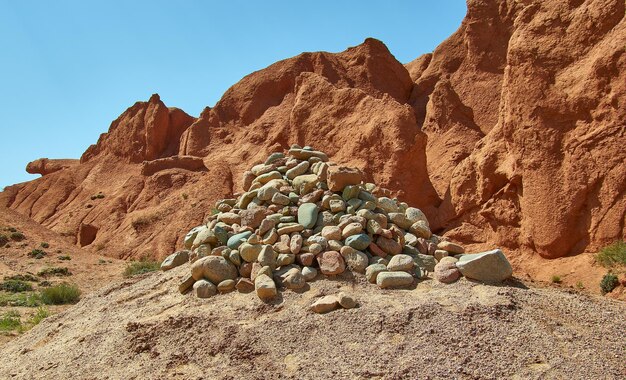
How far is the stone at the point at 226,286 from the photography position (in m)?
5.67

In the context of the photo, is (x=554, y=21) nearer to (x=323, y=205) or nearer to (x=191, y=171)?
(x=323, y=205)

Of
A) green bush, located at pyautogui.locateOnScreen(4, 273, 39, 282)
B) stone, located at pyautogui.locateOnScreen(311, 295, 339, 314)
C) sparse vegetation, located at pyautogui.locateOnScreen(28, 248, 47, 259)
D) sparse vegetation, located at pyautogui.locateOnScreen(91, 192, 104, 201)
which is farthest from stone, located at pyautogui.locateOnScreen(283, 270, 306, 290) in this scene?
sparse vegetation, located at pyautogui.locateOnScreen(91, 192, 104, 201)

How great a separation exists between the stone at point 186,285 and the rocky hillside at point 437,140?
7043mm

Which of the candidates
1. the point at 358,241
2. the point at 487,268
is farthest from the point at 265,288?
the point at 487,268

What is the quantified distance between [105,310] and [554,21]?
9646 millimetres

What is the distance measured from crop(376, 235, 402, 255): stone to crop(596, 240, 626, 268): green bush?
15.6ft

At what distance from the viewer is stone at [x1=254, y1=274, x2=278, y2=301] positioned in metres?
5.30

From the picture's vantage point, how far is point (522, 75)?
36.5 ft

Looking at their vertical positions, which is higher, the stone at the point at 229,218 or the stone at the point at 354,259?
the stone at the point at 229,218

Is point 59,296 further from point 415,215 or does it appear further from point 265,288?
point 415,215

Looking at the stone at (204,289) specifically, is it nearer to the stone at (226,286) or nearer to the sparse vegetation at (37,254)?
the stone at (226,286)

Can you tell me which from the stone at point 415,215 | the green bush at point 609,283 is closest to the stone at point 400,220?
the stone at point 415,215

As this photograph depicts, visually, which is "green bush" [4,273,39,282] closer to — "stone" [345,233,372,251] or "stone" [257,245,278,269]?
"stone" [257,245,278,269]

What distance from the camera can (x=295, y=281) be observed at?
17.9ft
